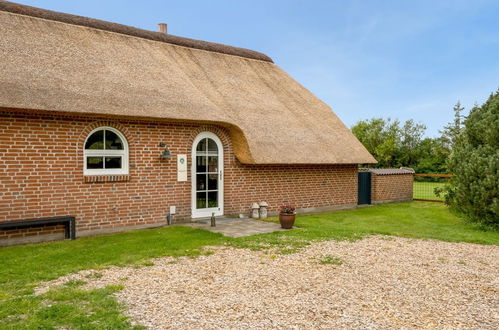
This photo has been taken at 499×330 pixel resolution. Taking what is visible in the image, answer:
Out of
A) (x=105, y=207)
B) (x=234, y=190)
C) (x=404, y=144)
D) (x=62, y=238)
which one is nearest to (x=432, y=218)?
(x=234, y=190)

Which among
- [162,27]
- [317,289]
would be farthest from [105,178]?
[162,27]

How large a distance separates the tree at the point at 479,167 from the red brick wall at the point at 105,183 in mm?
4857

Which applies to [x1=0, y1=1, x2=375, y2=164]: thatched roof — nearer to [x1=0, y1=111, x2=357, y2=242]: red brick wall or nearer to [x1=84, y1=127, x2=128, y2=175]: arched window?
[x1=0, y1=111, x2=357, y2=242]: red brick wall

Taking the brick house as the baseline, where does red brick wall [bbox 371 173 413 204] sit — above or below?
below

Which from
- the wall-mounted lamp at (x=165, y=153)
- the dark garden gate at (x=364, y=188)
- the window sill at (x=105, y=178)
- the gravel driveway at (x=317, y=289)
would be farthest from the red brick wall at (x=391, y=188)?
the window sill at (x=105, y=178)

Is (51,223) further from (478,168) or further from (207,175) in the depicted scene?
Result: (478,168)

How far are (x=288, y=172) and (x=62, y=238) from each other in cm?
687

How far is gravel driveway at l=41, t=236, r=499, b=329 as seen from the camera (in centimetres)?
448

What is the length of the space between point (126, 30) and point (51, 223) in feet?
22.2

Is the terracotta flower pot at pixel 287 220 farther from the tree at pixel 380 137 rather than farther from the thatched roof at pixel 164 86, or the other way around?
the tree at pixel 380 137

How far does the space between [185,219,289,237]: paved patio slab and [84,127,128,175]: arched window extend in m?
2.38

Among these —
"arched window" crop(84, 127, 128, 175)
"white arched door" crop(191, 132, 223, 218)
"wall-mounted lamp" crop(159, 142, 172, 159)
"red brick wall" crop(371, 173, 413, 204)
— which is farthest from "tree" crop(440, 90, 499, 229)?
"arched window" crop(84, 127, 128, 175)

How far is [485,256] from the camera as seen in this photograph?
7.65 m

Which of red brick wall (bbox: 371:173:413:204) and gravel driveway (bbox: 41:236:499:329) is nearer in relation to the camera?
gravel driveway (bbox: 41:236:499:329)
